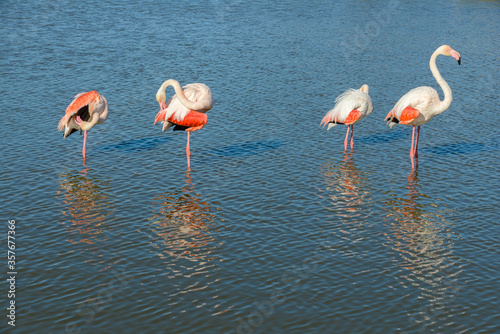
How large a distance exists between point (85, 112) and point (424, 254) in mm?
11025

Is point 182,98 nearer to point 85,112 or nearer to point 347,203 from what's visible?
point 85,112

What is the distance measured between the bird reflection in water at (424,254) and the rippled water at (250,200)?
50 millimetres

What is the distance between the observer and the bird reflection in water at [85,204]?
15113 millimetres

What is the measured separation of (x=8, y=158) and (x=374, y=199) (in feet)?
35.5

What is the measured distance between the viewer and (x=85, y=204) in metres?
17.0

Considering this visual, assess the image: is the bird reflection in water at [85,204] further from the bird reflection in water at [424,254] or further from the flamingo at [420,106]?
the flamingo at [420,106]

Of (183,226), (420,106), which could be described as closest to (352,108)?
(420,106)

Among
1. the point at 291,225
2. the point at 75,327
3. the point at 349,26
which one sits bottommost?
the point at 75,327

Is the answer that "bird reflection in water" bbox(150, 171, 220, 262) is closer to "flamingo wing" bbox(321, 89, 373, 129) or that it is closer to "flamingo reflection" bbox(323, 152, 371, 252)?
"flamingo reflection" bbox(323, 152, 371, 252)

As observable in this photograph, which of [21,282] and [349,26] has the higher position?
[349,26]

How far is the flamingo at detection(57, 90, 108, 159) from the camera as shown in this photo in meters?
19.8

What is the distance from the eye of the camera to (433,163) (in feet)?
66.4

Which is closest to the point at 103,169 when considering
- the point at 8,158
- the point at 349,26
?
the point at 8,158

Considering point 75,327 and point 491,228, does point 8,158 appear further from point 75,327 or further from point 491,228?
point 491,228
